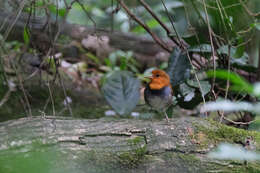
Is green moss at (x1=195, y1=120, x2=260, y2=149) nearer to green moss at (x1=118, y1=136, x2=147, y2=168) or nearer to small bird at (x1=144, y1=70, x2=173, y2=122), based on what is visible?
green moss at (x1=118, y1=136, x2=147, y2=168)

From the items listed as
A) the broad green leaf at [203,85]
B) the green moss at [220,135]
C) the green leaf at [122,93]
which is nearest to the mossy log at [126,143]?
the green moss at [220,135]

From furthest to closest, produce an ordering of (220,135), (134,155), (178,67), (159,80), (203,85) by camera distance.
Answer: (178,67)
(159,80)
(203,85)
(220,135)
(134,155)

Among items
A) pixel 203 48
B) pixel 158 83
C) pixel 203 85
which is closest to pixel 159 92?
pixel 158 83

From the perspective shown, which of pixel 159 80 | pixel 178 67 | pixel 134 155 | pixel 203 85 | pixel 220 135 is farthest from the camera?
pixel 178 67

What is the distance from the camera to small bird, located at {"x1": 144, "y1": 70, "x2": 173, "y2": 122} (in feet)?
10.3

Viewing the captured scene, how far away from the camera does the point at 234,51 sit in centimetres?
329

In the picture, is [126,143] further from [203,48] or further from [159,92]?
[203,48]

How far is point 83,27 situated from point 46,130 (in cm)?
359

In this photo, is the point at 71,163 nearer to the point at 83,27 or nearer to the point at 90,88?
the point at 90,88

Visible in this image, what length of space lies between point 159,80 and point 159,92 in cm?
13

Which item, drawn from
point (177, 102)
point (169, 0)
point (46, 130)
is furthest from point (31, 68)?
point (169, 0)

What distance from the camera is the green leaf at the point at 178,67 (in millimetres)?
3402

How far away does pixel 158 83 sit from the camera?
3.26 meters

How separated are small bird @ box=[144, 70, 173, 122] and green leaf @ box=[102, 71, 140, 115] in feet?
0.87
